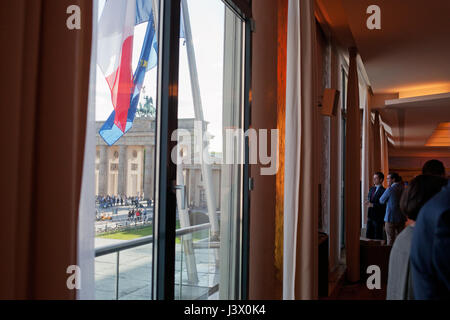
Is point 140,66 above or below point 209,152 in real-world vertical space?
above

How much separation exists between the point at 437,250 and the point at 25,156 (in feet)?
4.48

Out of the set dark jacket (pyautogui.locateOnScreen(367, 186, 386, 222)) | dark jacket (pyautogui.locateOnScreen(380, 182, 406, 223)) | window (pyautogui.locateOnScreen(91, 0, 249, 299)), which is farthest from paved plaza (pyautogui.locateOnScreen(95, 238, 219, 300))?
dark jacket (pyautogui.locateOnScreen(367, 186, 386, 222))

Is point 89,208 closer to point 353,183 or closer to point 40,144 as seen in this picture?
point 40,144

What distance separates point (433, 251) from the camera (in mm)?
1425

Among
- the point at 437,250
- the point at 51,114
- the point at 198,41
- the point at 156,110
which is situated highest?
the point at 198,41

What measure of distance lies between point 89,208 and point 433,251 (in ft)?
3.96

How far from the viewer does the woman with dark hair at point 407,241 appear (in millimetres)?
1640

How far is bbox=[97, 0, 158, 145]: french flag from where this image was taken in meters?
2.17

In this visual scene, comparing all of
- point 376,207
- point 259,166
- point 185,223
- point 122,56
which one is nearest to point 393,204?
point 376,207

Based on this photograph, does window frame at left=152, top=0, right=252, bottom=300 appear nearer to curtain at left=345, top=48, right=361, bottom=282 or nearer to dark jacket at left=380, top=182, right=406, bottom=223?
curtain at left=345, top=48, right=361, bottom=282

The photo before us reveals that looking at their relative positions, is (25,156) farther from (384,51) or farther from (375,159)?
(375,159)

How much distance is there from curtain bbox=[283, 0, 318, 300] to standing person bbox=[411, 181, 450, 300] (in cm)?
165
